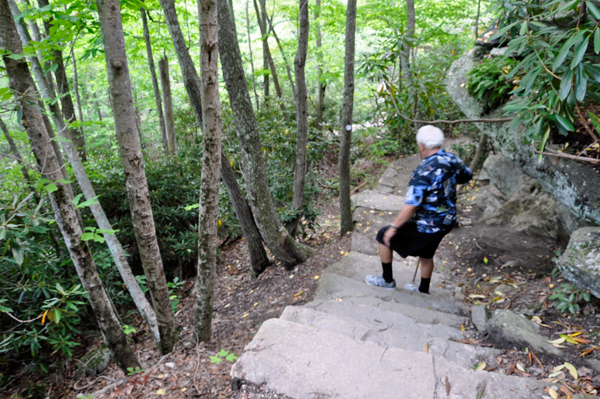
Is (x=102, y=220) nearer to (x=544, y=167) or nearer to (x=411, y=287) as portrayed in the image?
(x=411, y=287)

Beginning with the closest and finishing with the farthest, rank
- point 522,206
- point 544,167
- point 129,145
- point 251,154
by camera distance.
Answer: point 129,145, point 544,167, point 251,154, point 522,206

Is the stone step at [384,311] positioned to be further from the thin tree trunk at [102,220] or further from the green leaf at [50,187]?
the green leaf at [50,187]

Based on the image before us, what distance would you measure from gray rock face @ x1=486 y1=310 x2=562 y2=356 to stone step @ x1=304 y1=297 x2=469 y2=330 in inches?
14.5

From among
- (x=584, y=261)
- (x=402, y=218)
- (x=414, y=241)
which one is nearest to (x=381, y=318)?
(x=414, y=241)

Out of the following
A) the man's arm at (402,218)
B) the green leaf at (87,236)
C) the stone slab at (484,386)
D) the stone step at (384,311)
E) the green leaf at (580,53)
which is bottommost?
the stone step at (384,311)

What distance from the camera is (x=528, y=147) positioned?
12.6 ft

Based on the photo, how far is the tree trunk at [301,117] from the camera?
15.6 ft

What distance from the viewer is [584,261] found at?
9.30ft

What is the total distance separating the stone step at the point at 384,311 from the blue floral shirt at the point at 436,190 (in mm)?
874

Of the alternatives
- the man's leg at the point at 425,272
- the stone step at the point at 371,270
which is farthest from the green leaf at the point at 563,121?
the stone step at the point at 371,270

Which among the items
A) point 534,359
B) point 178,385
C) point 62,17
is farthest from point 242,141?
point 534,359

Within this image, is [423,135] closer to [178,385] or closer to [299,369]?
[299,369]

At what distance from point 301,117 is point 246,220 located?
1.85m

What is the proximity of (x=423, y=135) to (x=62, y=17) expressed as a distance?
3575mm
